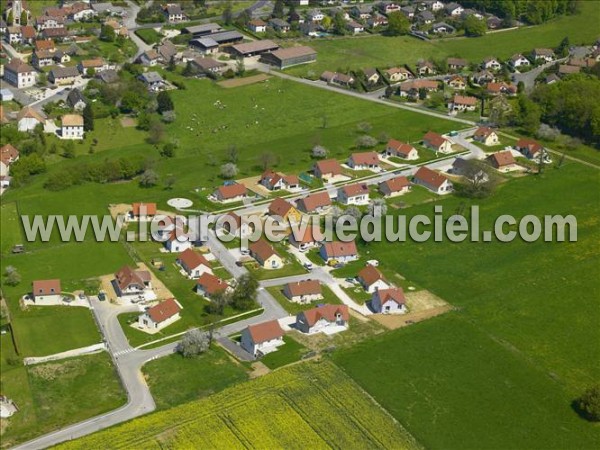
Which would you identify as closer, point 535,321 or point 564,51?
point 535,321

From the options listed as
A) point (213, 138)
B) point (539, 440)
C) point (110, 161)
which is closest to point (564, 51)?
point (213, 138)

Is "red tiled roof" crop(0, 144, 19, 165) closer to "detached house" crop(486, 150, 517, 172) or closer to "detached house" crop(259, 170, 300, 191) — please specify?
"detached house" crop(259, 170, 300, 191)

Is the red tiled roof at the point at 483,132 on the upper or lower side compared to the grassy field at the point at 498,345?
upper

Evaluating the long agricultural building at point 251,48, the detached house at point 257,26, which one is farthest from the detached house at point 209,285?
the detached house at point 257,26

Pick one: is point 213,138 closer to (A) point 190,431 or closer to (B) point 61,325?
(B) point 61,325

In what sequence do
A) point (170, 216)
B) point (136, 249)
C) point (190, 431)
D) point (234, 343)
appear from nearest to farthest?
1. point (190, 431)
2. point (234, 343)
3. point (136, 249)
4. point (170, 216)

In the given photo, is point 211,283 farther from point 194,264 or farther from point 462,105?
point 462,105

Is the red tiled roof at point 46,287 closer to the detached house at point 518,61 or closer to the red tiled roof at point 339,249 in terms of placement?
the red tiled roof at point 339,249
